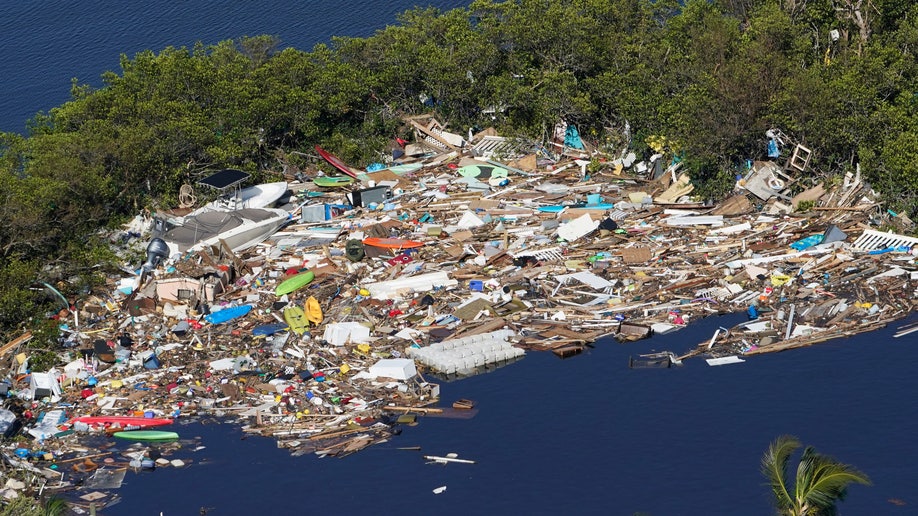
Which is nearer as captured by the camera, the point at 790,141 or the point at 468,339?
the point at 468,339

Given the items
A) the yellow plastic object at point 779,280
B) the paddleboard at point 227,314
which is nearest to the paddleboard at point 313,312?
the paddleboard at point 227,314

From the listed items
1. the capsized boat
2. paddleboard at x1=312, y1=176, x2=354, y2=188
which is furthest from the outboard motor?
paddleboard at x1=312, y1=176, x2=354, y2=188

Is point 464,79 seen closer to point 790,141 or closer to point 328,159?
point 328,159

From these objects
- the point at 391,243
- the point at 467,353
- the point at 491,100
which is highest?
the point at 491,100

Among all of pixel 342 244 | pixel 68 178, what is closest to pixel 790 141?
pixel 342 244

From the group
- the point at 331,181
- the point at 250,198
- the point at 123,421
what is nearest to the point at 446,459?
the point at 123,421

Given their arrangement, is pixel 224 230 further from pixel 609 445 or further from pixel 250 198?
pixel 609 445

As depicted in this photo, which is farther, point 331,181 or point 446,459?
point 331,181

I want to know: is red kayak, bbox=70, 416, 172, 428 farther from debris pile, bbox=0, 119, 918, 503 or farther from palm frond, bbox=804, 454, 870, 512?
palm frond, bbox=804, 454, 870, 512
